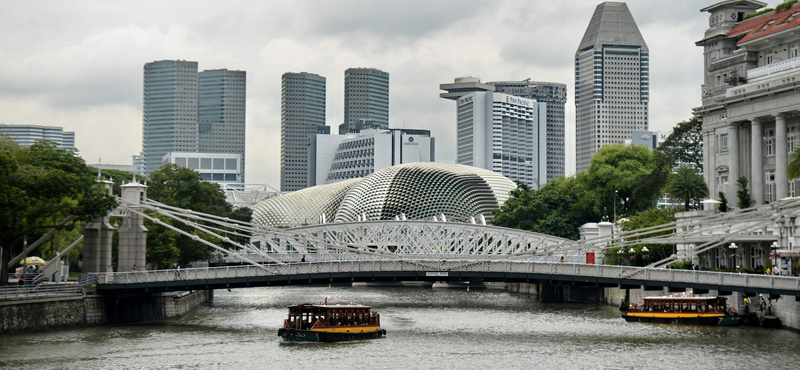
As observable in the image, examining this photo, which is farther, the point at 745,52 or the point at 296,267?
the point at 745,52

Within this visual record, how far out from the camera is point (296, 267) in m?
77.3

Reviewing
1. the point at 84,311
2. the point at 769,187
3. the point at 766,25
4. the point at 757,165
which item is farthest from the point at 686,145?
the point at 84,311

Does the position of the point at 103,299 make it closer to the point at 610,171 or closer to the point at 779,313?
the point at 779,313

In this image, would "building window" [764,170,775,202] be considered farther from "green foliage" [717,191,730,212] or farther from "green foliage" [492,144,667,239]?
"green foliage" [492,144,667,239]

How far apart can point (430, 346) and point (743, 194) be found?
3755 cm

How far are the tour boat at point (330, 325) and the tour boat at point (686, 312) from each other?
1962cm

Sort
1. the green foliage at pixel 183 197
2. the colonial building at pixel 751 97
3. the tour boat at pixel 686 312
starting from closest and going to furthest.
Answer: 1. the tour boat at pixel 686 312
2. the colonial building at pixel 751 97
3. the green foliage at pixel 183 197

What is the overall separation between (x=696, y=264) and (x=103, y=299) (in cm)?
4466

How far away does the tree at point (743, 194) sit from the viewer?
296 feet

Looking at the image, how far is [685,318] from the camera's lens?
75.4 meters

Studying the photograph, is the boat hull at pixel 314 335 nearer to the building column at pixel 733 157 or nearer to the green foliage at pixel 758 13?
the building column at pixel 733 157

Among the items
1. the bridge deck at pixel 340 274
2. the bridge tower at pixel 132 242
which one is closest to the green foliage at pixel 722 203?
the bridge deck at pixel 340 274

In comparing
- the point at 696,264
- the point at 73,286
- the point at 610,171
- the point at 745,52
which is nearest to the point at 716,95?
the point at 745,52

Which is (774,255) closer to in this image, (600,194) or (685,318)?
(685,318)
